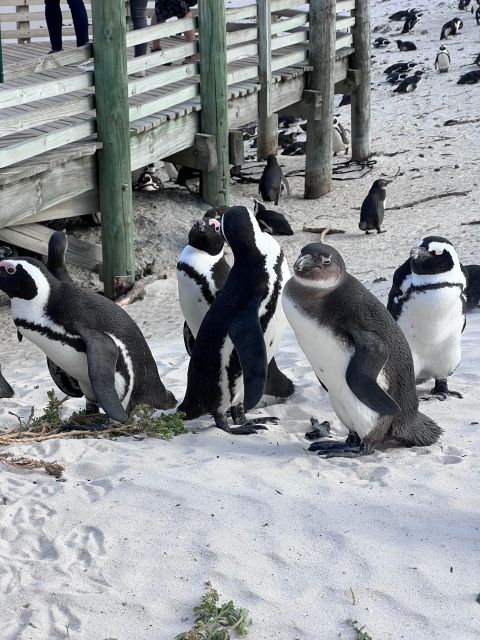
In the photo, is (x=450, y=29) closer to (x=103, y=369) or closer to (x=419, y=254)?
(x=419, y=254)

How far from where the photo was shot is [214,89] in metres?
7.86

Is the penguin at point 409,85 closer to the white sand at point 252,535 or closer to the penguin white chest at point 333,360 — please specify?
→ the white sand at point 252,535

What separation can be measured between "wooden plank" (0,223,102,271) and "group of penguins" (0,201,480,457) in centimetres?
229

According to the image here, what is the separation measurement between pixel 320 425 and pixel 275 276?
580 mm

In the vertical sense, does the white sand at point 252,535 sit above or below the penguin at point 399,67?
above

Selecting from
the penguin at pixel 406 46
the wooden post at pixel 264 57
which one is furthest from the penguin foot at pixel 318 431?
the penguin at pixel 406 46

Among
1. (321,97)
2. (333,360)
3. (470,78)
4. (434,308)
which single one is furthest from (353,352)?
(470,78)

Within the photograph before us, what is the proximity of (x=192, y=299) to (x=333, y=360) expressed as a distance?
53.7 inches

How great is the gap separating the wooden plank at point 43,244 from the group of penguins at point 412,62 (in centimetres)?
842

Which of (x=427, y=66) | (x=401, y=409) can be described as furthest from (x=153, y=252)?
(x=427, y=66)

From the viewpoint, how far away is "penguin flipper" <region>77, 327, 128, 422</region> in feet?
11.1

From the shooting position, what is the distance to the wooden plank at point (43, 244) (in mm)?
6547

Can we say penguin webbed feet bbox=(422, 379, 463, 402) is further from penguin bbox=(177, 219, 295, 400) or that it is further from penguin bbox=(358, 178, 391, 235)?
penguin bbox=(358, 178, 391, 235)

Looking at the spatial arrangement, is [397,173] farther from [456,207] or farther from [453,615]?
[453,615]
